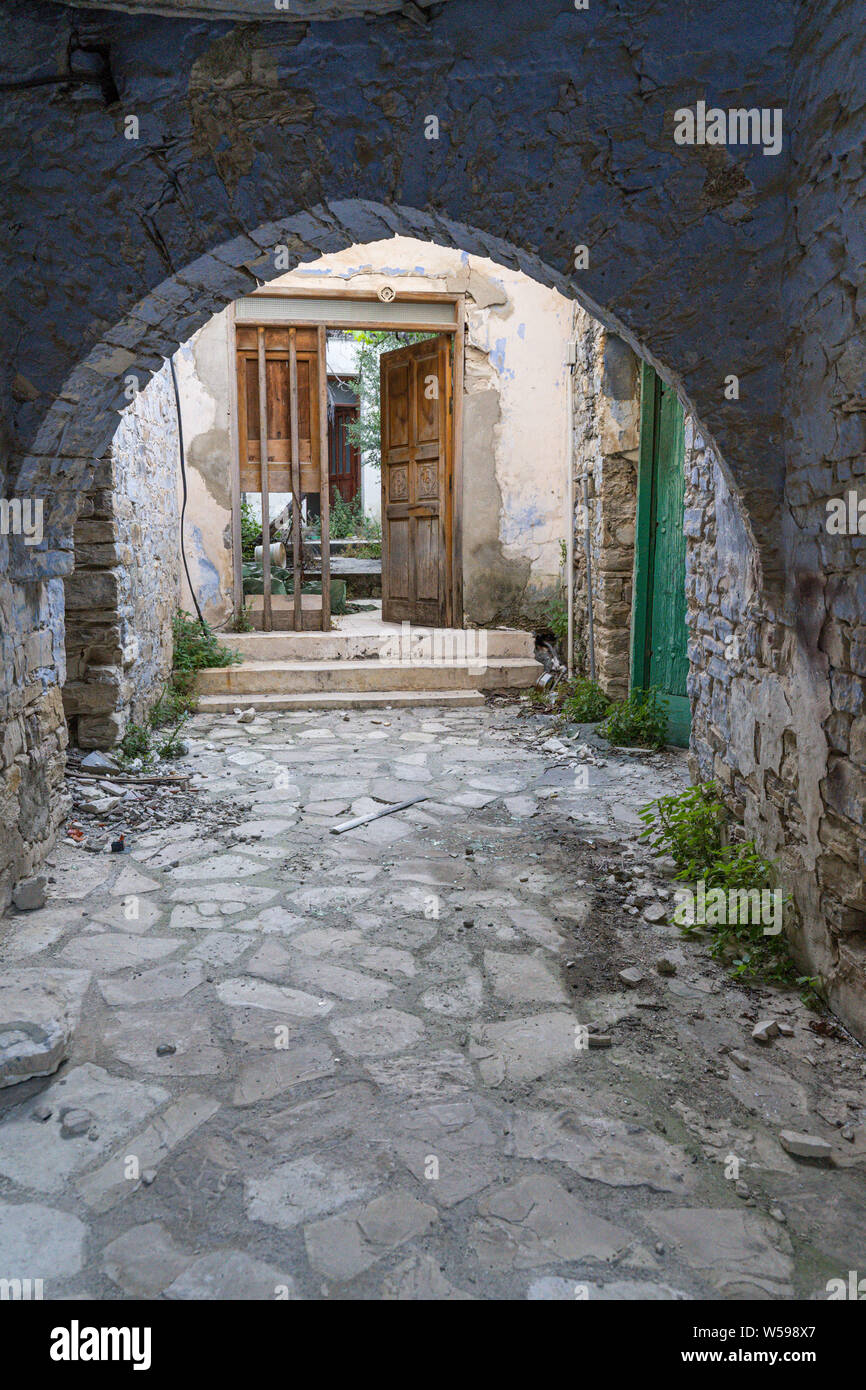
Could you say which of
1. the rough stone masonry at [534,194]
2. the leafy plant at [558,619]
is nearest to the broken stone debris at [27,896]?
the rough stone masonry at [534,194]

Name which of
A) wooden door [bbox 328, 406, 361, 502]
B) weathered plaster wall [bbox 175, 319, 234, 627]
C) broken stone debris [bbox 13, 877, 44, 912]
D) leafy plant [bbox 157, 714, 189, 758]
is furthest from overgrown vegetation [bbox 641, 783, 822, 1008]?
wooden door [bbox 328, 406, 361, 502]

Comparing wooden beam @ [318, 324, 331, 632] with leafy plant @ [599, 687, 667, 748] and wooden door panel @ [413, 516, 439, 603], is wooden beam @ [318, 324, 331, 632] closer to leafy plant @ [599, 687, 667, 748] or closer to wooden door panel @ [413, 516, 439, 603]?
wooden door panel @ [413, 516, 439, 603]

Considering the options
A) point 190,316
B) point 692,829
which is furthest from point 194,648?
point 692,829

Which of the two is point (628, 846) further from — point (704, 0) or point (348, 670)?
point (348, 670)

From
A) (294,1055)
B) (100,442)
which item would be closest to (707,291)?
(100,442)

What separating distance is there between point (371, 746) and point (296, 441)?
3.90 metres

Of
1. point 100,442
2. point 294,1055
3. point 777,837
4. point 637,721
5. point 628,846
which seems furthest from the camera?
point 637,721

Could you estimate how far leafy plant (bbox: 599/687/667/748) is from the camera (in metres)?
5.59

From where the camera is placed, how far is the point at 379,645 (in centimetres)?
816

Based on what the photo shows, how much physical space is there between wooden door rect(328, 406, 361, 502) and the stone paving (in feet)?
55.9

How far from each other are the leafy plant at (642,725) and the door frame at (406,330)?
3111 millimetres

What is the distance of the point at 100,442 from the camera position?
3145 millimetres

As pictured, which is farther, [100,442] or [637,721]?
[637,721]

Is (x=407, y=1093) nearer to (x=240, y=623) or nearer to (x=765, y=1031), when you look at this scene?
(x=765, y=1031)
